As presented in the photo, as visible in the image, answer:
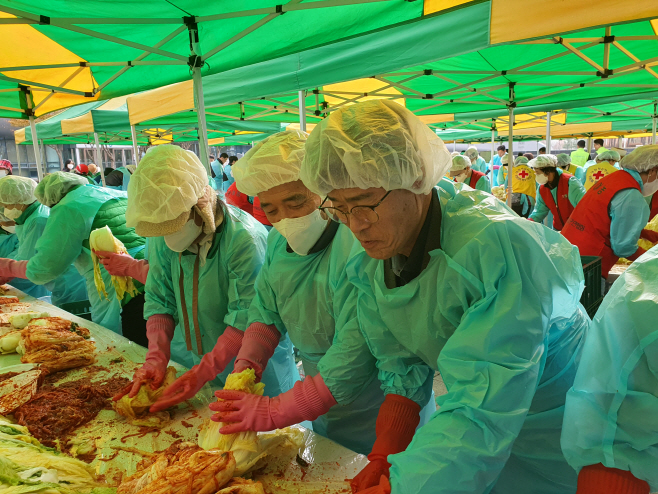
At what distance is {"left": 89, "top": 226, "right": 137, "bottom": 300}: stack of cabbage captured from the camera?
9.99 ft

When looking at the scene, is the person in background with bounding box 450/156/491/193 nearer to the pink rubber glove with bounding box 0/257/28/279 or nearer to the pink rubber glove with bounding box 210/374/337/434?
the pink rubber glove with bounding box 0/257/28/279

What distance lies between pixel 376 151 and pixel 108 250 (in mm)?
2502

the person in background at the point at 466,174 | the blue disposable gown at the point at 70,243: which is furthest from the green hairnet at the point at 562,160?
the blue disposable gown at the point at 70,243

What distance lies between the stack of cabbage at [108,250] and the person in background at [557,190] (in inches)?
213

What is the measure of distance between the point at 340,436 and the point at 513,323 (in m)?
1.30

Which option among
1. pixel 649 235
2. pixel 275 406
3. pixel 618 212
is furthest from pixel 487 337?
pixel 649 235

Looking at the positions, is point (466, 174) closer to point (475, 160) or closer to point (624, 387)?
point (475, 160)

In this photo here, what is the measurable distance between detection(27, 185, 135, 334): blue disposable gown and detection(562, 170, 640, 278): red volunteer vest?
421 cm

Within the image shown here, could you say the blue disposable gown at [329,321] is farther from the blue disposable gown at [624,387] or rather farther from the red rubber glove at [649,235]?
the red rubber glove at [649,235]

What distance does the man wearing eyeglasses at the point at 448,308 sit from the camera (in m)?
1.09

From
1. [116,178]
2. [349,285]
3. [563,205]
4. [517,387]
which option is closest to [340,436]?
[349,285]

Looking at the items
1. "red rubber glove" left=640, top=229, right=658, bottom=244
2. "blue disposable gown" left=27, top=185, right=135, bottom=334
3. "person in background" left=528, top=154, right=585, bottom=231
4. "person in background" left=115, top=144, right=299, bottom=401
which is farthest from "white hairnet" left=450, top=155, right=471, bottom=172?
"person in background" left=115, top=144, right=299, bottom=401

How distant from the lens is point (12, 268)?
3721mm

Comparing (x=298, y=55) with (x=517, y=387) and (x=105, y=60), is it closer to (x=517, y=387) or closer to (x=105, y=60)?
(x=105, y=60)
